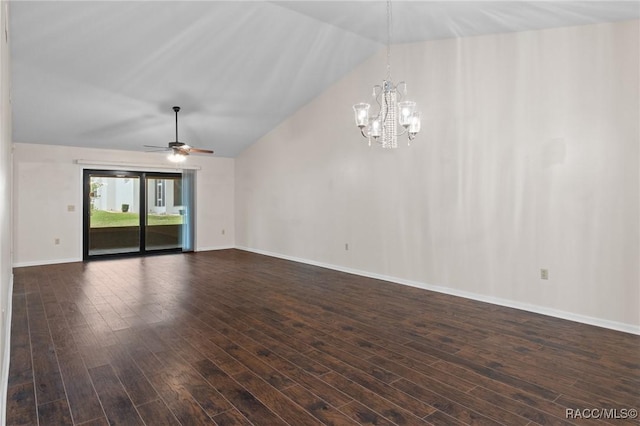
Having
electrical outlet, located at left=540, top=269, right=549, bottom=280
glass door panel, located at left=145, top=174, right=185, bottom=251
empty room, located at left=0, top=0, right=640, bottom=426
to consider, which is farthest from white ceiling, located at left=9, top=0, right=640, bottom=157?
electrical outlet, located at left=540, top=269, right=549, bottom=280

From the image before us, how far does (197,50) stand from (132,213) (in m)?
5.10

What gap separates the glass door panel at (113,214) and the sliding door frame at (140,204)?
5cm

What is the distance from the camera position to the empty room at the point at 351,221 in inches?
98.7

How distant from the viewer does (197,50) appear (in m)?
4.80

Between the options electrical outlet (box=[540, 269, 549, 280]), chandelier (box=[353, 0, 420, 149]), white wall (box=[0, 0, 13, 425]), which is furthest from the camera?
electrical outlet (box=[540, 269, 549, 280])

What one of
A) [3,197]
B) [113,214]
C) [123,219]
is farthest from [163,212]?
[3,197]

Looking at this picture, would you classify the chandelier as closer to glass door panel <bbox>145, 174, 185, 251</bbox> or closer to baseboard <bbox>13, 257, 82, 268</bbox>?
glass door panel <bbox>145, 174, 185, 251</bbox>

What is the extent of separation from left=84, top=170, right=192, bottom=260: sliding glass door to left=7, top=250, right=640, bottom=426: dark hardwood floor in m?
3.29

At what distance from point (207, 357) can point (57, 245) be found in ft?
20.3

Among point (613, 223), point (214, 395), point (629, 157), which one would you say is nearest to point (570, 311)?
point (613, 223)

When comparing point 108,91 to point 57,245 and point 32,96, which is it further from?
point 57,245

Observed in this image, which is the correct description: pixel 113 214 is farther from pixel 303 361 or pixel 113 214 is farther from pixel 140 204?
pixel 303 361

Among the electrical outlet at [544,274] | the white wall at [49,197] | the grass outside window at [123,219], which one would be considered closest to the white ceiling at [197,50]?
the white wall at [49,197]

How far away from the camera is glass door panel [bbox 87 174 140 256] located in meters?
7.94
